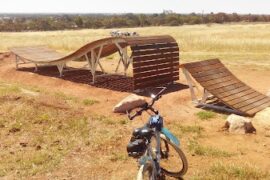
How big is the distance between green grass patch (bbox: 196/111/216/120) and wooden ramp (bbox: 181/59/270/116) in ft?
1.74

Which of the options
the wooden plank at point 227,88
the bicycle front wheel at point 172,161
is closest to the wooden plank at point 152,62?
the wooden plank at point 227,88

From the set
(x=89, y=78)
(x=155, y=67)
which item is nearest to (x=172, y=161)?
(x=155, y=67)

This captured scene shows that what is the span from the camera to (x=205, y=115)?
1168 cm

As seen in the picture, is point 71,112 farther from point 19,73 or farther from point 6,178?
point 19,73

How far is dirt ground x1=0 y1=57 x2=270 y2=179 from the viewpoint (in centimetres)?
785

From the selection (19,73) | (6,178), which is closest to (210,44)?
(19,73)

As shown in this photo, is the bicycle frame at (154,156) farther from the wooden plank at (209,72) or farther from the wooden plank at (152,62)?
the wooden plank at (152,62)

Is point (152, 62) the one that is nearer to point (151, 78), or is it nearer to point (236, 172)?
point (151, 78)

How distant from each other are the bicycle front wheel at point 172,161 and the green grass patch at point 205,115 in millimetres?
3239

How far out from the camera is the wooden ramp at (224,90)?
12125 mm

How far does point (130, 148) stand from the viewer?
623 cm

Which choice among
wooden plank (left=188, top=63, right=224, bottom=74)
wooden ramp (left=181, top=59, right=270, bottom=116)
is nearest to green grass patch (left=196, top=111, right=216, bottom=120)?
wooden ramp (left=181, top=59, right=270, bottom=116)

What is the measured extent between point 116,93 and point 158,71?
2.13 metres

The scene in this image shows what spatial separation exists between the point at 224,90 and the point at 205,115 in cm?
161
